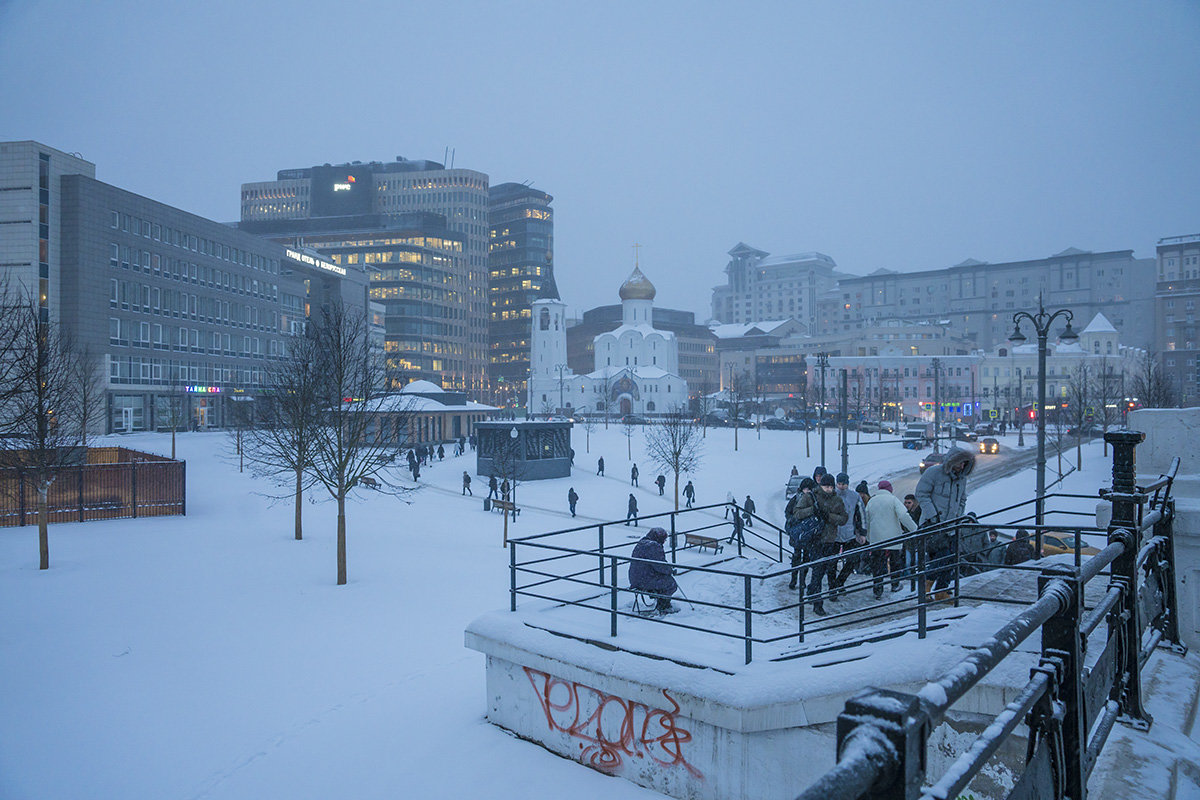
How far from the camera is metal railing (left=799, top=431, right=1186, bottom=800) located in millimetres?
1442

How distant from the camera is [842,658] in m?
6.36

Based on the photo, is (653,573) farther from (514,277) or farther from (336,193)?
(514,277)

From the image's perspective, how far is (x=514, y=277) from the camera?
6462 inches

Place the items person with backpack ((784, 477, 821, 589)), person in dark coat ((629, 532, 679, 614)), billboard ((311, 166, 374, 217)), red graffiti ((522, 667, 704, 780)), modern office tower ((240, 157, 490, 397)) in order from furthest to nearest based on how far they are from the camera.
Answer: billboard ((311, 166, 374, 217)), modern office tower ((240, 157, 490, 397)), person with backpack ((784, 477, 821, 589)), person in dark coat ((629, 532, 679, 614)), red graffiti ((522, 667, 704, 780))

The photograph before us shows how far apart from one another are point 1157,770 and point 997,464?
47.4m

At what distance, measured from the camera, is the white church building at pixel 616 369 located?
105688 mm

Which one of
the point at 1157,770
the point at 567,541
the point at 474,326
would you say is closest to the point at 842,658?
the point at 1157,770

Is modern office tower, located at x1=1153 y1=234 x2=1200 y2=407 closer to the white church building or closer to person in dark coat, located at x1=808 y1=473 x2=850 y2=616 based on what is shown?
the white church building

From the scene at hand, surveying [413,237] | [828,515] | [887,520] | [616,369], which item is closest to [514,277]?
[413,237]

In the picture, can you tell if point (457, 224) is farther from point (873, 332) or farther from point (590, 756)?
point (590, 756)

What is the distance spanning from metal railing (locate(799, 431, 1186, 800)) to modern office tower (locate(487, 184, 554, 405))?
145904 millimetres

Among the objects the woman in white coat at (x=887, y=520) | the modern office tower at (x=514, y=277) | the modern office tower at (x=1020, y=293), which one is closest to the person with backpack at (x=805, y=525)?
the woman in white coat at (x=887, y=520)

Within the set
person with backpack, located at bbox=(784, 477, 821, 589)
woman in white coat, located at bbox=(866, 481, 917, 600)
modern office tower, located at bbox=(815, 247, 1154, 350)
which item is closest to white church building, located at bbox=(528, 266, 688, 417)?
modern office tower, located at bbox=(815, 247, 1154, 350)

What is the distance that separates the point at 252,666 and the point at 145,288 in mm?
59794
